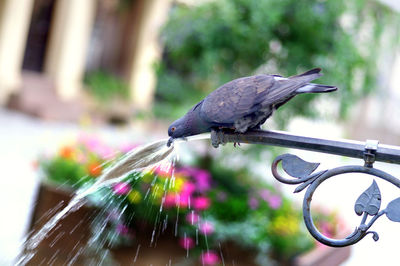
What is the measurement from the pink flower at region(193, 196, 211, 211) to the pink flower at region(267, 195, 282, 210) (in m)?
0.79

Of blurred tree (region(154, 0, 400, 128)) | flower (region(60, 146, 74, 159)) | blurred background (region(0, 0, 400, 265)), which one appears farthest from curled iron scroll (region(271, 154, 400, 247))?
blurred tree (region(154, 0, 400, 128))

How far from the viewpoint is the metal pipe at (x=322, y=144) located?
56.7 inches

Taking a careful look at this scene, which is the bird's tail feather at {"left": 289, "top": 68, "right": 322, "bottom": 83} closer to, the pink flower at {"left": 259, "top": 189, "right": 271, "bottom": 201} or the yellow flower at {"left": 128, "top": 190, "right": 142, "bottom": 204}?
the yellow flower at {"left": 128, "top": 190, "right": 142, "bottom": 204}

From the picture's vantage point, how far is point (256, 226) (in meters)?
4.71

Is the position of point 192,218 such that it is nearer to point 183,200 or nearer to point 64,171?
point 183,200

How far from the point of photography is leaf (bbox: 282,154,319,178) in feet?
5.01

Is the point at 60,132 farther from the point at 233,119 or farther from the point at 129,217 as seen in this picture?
the point at 233,119

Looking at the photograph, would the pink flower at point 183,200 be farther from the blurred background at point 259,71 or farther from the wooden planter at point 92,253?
the blurred background at point 259,71

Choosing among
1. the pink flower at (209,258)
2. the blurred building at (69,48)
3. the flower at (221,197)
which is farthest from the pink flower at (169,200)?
the blurred building at (69,48)

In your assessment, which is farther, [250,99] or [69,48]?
[69,48]

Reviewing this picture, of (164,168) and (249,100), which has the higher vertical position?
(249,100)

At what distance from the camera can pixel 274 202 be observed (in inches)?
206

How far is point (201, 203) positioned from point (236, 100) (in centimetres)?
285

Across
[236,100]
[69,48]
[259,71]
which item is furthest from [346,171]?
[69,48]
